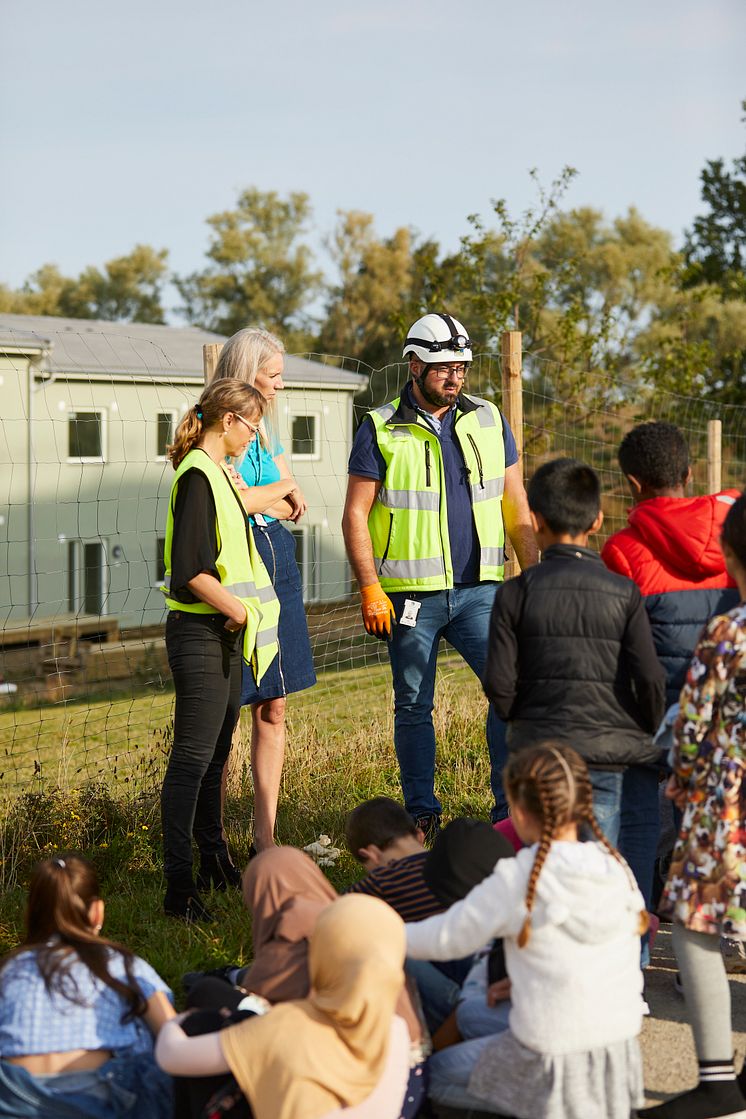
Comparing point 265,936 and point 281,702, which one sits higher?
point 281,702

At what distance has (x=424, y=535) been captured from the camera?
5172 millimetres

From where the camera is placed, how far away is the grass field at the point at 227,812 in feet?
14.4

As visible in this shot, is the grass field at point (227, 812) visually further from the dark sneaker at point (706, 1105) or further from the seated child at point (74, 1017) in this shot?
the dark sneaker at point (706, 1105)

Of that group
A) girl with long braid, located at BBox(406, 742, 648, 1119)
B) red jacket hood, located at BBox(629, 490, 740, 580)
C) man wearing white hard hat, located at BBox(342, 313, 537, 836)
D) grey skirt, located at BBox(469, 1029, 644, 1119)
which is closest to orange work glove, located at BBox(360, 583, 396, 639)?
man wearing white hard hat, located at BBox(342, 313, 537, 836)

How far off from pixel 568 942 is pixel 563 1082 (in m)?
0.33

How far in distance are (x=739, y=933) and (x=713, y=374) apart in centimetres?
2306

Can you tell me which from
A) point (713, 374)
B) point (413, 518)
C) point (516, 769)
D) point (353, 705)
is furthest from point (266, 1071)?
point (713, 374)

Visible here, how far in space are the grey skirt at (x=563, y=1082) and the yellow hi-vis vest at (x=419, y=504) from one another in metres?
2.47

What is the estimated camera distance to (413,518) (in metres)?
5.17

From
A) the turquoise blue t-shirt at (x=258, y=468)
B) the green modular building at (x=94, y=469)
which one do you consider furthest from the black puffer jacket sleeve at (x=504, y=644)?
→ the green modular building at (x=94, y=469)

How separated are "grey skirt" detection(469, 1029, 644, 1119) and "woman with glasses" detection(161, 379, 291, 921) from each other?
179 cm

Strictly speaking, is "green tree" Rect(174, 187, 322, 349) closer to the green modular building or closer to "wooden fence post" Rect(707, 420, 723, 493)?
the green modular building

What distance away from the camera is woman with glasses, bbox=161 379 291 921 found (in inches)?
173

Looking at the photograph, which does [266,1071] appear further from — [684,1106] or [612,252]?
[612,252]
